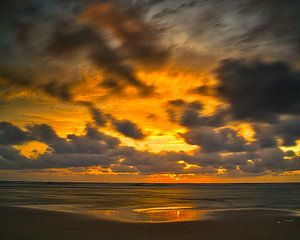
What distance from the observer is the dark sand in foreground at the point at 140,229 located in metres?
20.8

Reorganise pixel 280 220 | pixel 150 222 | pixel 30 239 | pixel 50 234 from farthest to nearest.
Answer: pixel 280 220
pixel 150 222
pixel 50 234
pixel 30 239

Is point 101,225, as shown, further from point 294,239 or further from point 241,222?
point 294,239

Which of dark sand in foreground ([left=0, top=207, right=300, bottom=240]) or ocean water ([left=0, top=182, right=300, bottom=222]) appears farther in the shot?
ocean water ([left=0, top=182, right=300, bottom=222])

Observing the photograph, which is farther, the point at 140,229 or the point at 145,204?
the point at 145,204

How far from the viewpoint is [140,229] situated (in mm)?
23484

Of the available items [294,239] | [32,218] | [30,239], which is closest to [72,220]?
[32,218]

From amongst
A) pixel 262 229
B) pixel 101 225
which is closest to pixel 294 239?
pixel 262 229

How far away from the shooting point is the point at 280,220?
29078mm

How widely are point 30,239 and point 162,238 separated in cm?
675

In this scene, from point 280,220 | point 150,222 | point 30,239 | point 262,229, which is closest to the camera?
point 30,239

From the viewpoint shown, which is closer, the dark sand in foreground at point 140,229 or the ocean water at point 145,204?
the dark sand in foreground at point 140,229

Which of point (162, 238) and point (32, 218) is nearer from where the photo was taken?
point (162, 238)

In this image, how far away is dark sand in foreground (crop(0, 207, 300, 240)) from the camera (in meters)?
20.8

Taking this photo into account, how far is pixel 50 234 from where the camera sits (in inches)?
826
